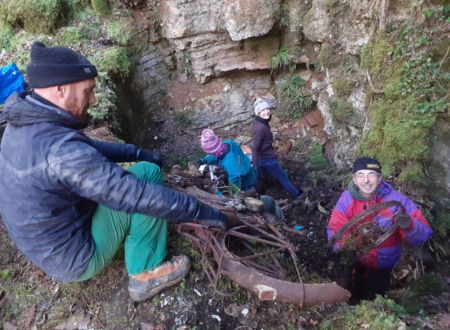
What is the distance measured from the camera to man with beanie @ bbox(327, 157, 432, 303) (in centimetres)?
390

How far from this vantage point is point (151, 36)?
1025cm

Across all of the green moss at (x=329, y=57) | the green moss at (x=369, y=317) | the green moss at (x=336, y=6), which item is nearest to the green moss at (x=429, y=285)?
the green moss at (x=369, y=317)

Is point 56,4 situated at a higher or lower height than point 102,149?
higher

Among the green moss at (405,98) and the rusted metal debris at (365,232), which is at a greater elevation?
the green moss at (405,98)

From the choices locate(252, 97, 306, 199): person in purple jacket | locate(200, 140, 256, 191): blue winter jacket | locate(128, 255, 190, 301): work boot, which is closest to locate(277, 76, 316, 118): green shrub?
locate(252, 97, 306, 199): person in purple jacket

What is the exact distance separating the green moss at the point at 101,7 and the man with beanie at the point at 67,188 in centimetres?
777

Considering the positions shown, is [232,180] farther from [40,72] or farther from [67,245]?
[40,72]

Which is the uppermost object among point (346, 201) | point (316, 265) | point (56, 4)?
point (56, 4)

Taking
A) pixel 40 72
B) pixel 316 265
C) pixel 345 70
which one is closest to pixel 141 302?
pixel 40 72

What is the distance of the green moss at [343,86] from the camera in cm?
800

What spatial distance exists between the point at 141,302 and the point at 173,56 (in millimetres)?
8755

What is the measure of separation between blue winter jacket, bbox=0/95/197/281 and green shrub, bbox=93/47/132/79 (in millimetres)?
6030

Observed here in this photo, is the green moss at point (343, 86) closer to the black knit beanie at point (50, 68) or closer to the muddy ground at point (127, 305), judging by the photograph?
the muddy ground at point (127, 305)

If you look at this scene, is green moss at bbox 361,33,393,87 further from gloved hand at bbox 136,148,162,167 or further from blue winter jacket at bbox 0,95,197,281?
blue winter jacket at bbox 0,95,197,281
